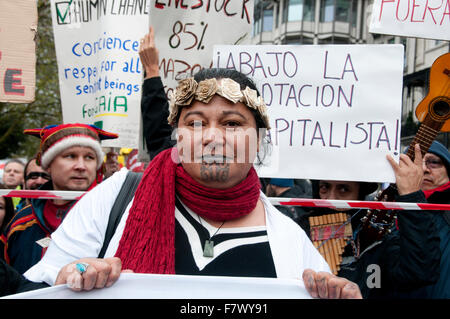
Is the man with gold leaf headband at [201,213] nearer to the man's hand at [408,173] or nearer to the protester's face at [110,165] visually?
the man's hand at [408,173]

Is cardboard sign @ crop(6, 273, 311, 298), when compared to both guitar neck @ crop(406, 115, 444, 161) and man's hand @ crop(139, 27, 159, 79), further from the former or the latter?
man's hand @ crop(139, 27, 159, 79)

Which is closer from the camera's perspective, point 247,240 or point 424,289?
point 247,240

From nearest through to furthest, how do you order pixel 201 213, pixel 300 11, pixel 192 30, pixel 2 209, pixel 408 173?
pixel 201 213
pixel 408 173
pixel 2 209
pixel 192 30
pixel 300 11

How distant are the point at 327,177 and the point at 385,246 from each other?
0.51m

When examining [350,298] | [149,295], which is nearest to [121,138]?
[149,295]

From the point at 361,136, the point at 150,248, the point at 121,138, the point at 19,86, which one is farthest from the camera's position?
the point at 121,138

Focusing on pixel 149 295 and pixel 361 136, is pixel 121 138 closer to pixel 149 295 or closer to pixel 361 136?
pixel 361 136

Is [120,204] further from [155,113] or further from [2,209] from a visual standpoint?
[2,209]

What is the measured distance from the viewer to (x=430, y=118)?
280cm

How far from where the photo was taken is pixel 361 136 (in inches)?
114

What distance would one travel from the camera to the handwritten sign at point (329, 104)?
2.89 metres

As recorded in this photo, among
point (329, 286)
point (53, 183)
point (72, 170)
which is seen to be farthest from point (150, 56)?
point (329, 286)

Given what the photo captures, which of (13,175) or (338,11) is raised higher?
(338,11)

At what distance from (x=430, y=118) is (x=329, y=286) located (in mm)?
1705
